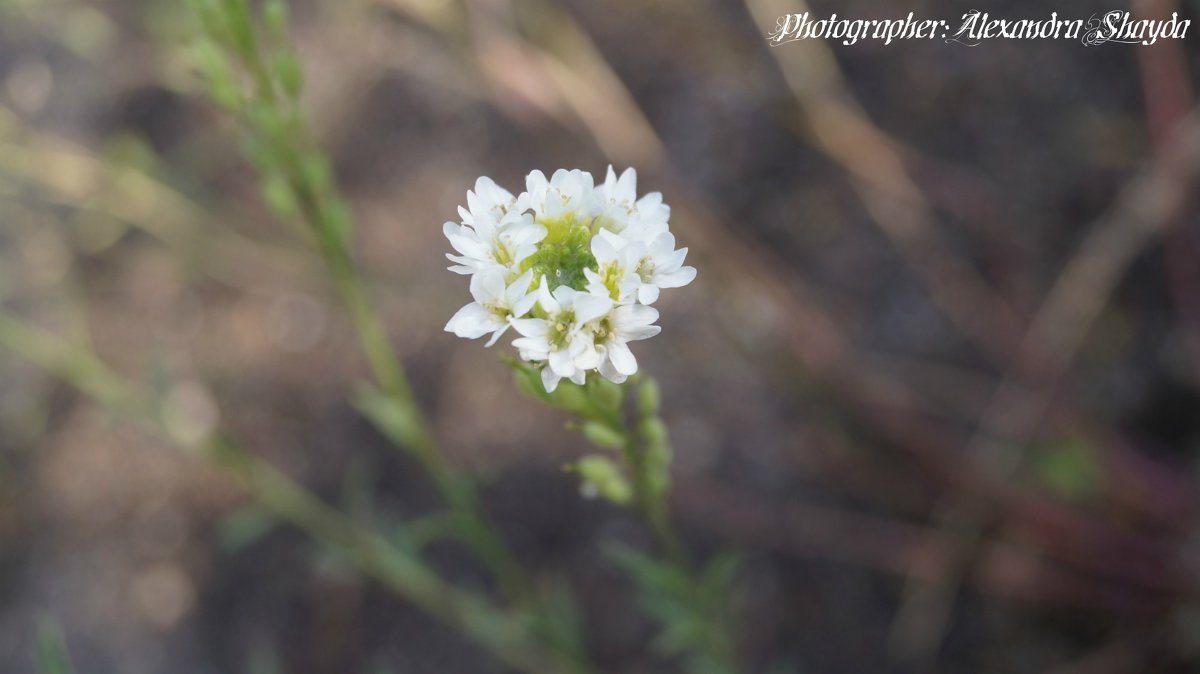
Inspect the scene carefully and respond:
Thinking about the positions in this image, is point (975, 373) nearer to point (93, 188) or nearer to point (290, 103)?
point (290, 103)

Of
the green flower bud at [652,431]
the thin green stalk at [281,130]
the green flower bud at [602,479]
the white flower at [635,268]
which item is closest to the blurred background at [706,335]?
the thin green stalk at [281,130]

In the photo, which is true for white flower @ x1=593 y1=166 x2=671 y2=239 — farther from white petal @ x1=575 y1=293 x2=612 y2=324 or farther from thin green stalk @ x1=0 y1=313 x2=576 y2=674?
thin green stalk @ x1=0 y1=313 x2=576 y2=674

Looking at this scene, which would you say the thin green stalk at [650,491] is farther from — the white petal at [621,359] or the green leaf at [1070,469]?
the green leaf at [1070,469]

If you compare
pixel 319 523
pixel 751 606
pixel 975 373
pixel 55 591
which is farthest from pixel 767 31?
pixel 55 591

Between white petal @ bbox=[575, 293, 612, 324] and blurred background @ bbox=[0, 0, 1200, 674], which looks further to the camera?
blurred background @ bbox=[0, 0, 1200, 674]

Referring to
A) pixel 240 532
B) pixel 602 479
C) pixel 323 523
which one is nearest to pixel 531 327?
pixel 602 479

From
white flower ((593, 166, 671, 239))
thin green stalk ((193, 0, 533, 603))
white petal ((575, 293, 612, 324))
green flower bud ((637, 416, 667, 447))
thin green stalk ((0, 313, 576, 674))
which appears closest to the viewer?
white petal ((575, 293, 612, 324))

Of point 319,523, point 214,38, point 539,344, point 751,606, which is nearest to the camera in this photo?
point 539,344

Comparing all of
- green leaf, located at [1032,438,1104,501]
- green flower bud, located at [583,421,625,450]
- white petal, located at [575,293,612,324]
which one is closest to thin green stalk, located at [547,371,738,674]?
green flower bud, located at [583,421,625,450]
